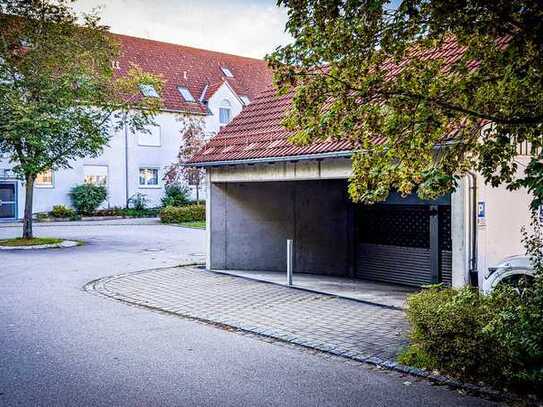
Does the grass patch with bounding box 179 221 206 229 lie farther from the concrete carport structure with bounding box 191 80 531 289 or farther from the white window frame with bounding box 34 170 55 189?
the concrete carport structure with bounding box 191 80 531 289

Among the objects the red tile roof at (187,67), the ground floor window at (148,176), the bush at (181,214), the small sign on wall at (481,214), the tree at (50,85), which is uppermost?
the red tile roof at (187,67)

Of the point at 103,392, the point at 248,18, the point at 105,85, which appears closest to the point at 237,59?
the point at 105,85

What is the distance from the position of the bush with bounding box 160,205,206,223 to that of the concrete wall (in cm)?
1804

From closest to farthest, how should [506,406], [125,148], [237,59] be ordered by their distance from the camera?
1. [506,406]
2. [125,148]
3. [237,59]

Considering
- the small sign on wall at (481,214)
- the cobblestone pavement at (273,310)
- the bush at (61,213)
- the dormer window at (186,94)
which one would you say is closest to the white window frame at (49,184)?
the bush at (61,213)

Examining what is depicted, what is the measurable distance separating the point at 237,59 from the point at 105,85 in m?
31.4

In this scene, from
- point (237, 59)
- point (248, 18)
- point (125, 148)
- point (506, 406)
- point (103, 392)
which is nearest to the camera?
point (506, 406)

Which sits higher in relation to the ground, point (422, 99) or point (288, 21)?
point (288, 21)

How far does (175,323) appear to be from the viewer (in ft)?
31.9

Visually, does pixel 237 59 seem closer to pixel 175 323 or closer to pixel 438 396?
pixel 175 323

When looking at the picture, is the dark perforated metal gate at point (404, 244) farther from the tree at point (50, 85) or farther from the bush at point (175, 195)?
the bush at point (175, 195)

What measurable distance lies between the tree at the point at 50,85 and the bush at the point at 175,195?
56.9 feet

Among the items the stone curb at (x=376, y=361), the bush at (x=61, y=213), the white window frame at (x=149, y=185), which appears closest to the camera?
the stone curb at (x=376, y=361)

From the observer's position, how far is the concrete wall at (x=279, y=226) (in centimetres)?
1611
